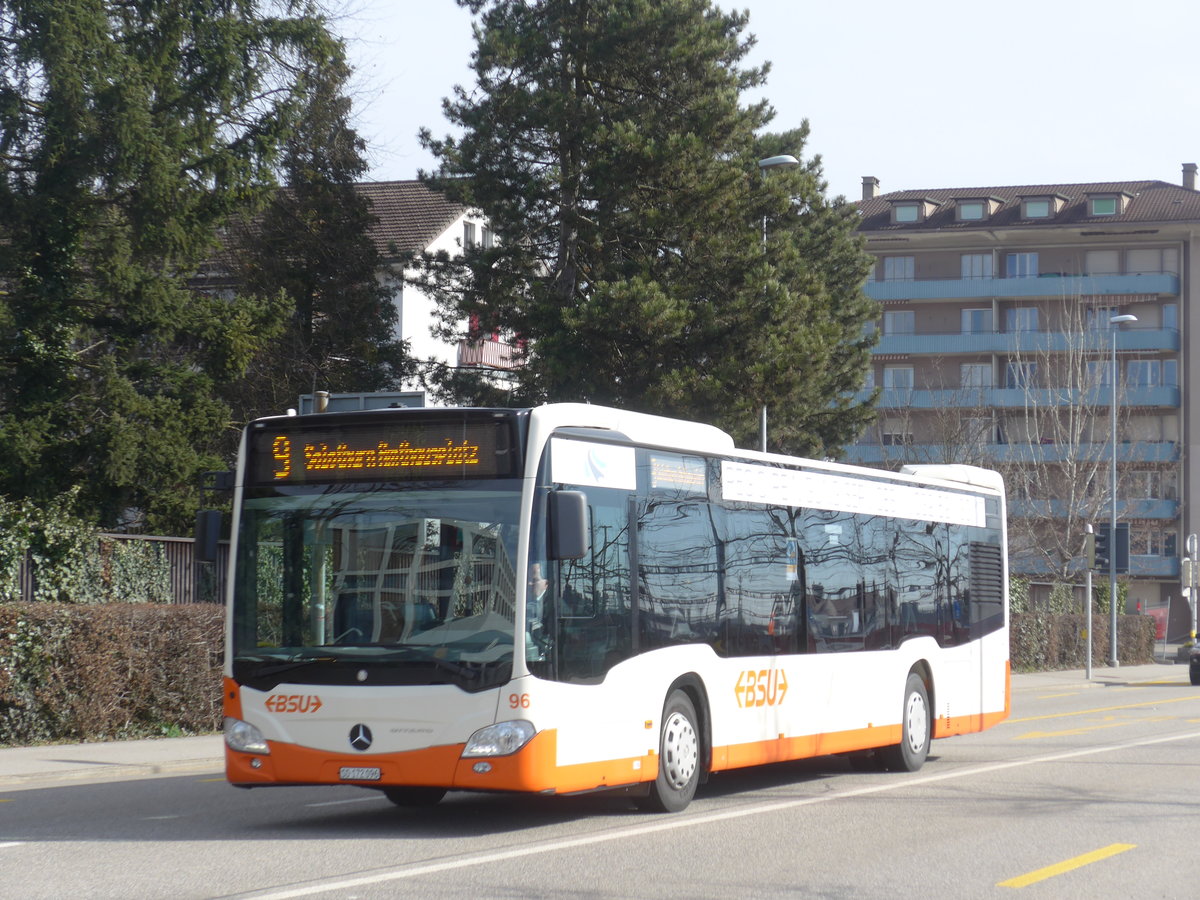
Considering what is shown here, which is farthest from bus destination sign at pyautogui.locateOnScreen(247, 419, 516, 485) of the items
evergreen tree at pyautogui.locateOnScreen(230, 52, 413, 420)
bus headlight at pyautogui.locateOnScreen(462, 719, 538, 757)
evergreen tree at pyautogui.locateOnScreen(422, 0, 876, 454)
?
evergreen tree at pyautogui.locateOnScreen(230, 52, 413, 420)

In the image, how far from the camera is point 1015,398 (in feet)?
257

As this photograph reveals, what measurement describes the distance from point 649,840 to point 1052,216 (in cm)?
7833

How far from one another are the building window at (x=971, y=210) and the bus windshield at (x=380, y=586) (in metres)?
77.5

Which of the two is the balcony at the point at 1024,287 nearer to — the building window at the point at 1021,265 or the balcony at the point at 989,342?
the building window at the point at 1021,265

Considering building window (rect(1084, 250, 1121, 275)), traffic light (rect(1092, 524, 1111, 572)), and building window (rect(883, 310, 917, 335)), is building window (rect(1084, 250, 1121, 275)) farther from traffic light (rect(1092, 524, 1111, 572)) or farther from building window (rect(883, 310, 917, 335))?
traffic light (rect(1092, 524, 1111, 572))

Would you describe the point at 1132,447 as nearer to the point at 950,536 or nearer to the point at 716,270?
the point at 716,270

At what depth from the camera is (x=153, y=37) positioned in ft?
86.3

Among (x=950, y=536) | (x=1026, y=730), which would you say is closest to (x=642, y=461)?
(x=950, y=536)

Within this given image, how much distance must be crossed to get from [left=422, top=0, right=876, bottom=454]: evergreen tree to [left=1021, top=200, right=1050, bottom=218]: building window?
55544mm

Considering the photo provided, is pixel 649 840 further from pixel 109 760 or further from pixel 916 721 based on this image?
pixel 109 760

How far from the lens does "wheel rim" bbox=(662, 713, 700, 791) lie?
37.9ft

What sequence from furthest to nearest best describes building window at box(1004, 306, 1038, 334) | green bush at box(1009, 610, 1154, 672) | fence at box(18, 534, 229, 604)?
1. building window at box(1004, 306, 1038, 334)
2. green bush at box(1009, 610, 1154, 672)
3. fence at box(18, 534, 229, 604)

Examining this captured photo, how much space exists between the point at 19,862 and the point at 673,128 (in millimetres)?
22964

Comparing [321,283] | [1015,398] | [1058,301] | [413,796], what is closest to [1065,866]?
[413,796]
